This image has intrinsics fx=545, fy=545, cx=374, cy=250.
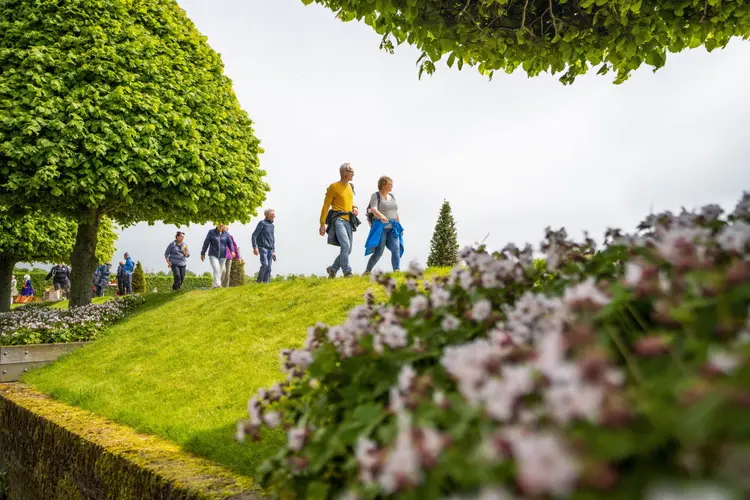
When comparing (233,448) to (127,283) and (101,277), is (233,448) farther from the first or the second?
(101,277)

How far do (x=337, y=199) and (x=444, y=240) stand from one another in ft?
39.4

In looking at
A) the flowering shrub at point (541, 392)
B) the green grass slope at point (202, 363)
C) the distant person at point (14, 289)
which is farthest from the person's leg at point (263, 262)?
the distant person at point (14, 289)

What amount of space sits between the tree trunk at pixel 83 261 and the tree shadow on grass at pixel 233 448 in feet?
34.8

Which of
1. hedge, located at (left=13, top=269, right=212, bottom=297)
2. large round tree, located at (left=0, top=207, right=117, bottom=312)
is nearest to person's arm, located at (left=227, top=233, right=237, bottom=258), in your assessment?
large round tree, located at (left=0, top=207, right=117, bottom=312)

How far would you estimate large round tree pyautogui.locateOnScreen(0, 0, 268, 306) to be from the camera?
11.9 meters

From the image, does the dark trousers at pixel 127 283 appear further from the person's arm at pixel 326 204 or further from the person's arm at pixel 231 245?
the person's arm at pixel 326 204

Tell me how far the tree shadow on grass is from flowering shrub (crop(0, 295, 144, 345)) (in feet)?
25.5

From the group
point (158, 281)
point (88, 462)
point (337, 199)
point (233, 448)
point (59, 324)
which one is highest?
point (337, 199)

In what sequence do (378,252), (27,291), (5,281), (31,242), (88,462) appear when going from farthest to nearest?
(27,291), (5,281), (31,242), (378,252), (88,462)

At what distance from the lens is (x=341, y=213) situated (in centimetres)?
1157

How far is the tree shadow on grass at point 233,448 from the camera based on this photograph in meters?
4.26

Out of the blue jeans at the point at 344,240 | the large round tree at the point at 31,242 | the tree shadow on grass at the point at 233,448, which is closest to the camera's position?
the tree shadow on grass at the point at 233,448

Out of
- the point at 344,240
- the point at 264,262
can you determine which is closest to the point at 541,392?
the point at 344,240

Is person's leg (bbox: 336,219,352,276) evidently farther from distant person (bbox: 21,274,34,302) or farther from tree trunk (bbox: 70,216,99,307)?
distant person (bbox: 21,274,34,302)
